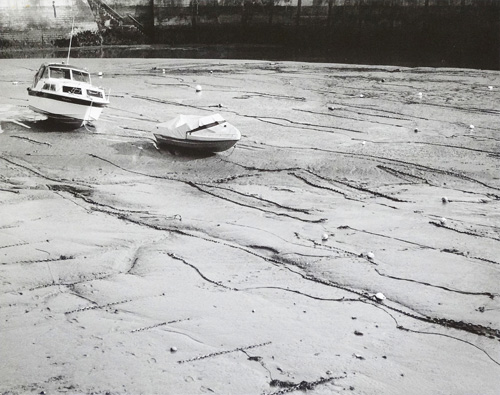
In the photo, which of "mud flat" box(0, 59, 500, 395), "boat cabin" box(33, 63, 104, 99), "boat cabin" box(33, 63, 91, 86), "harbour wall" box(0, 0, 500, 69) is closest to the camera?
"mud flat" box(0, 59, 500, 395)

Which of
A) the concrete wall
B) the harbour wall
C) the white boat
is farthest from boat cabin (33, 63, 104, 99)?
the concrete wall

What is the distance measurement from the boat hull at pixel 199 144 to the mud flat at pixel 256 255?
166mm

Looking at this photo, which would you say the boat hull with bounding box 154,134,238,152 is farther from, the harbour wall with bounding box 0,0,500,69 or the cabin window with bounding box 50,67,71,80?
the harbour wall with bounding box 0,0,500,69

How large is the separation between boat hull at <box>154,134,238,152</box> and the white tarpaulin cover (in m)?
0.06

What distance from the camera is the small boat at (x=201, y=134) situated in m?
10.3

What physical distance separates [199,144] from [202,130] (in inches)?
9.3

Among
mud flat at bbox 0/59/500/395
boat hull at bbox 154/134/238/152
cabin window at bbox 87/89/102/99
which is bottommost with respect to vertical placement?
mud flat at bbox 0/59/500/395

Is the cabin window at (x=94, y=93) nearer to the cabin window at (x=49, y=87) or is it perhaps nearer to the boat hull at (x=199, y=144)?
the cabin window at (x=49, y=87)

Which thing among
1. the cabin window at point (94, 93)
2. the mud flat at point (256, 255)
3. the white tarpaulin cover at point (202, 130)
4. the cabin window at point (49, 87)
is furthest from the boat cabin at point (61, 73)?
the white tarpaulin cover at point (202, 130)

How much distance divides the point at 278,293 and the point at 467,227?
288cm

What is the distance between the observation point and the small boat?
33.7 feet

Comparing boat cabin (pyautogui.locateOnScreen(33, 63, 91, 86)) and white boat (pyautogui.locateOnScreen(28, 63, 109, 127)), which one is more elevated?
boat cabin (pyautogui.locateOnScreen(33, 63, 91, 86))

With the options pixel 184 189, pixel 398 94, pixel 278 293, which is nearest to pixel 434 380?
pixel 278 293

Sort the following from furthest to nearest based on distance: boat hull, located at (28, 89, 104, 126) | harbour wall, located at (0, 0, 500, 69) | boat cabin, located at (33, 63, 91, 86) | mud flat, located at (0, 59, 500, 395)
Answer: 1. harbour wall, located at (0, 0, 500, 69)
2. boat cabin, located at (33, 63, 91, 86)
3. boat hull, located at (28, 89, 104, 126)
4. mud flat, located at (0, 59, 500, 395)
